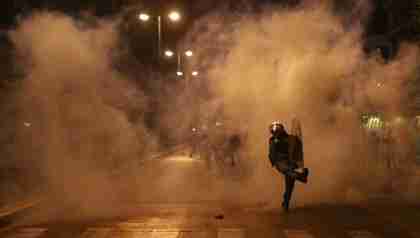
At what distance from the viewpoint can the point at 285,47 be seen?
13320 millimetres

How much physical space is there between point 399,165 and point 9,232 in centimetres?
1296

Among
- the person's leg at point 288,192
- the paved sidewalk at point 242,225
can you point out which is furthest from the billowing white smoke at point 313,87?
the paved sidewalk at point 242,225

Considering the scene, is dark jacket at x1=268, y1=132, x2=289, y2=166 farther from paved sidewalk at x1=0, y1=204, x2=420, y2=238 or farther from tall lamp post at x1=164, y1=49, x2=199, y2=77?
tall lamp post at x1=164, y1=49, x2=199, y2=77

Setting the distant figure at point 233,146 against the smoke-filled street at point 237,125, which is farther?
the distant figure at point 233,146

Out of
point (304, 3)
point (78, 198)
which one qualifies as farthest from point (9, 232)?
point (304, 3)

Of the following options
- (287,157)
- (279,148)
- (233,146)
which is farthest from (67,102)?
(287,157)

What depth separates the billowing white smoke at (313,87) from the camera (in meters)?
12.3

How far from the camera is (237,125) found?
15.1 metres

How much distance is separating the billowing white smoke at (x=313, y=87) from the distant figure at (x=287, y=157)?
55.8 inches

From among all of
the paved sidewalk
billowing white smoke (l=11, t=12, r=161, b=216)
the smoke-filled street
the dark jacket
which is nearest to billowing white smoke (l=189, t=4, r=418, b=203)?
the smoke-filled street

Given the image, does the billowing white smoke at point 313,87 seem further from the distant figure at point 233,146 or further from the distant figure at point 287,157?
the distant figure at point 287,157

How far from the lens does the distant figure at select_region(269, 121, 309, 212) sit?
926 cm

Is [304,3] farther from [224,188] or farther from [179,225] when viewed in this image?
[179,225]

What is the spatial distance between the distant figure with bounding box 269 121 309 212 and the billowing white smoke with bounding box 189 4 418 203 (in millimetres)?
1417
